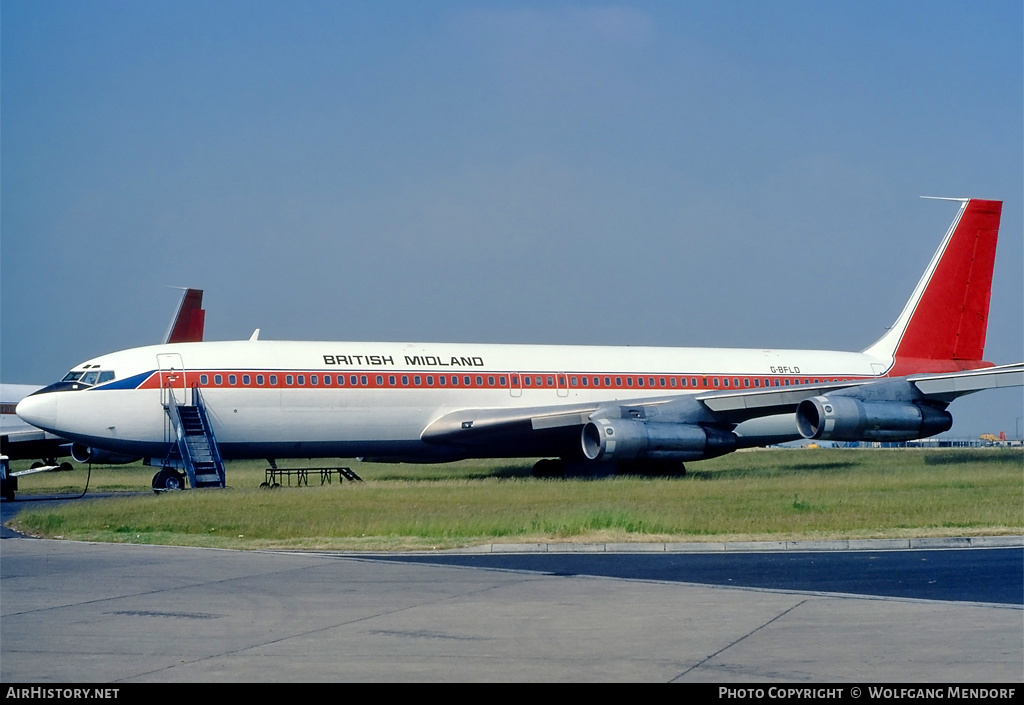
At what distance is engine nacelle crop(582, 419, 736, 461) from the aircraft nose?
520 inches

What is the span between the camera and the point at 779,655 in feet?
28.2

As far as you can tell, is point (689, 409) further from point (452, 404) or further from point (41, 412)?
point (41, 412)

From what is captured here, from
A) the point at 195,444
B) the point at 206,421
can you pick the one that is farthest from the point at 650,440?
the point at 195,444

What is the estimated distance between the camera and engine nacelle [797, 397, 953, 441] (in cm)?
3042

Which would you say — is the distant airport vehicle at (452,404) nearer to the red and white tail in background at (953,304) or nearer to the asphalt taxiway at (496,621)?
the red and white tail in background at (953,304)

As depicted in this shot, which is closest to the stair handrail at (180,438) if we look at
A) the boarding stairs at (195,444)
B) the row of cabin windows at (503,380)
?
the boarding stairs at (195,444)

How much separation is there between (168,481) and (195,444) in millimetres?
1114

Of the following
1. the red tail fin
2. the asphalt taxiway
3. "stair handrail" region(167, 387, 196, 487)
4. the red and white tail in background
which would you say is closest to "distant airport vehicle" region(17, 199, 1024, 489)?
"stair handrail" region(167, 387, 196, 487)

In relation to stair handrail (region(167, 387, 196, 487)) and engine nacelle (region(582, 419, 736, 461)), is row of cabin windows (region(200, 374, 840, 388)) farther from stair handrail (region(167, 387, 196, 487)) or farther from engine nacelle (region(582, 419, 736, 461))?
engine nacelle (region(582, 419, 736, 461))

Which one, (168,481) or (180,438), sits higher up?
(180,438)

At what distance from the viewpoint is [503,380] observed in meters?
34.2
